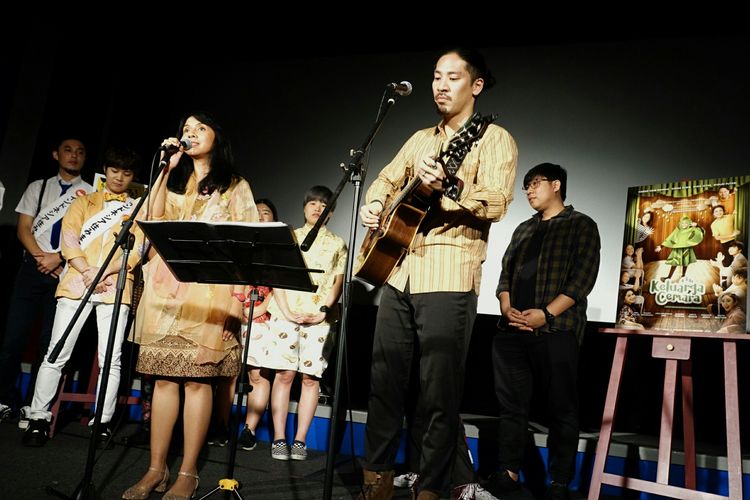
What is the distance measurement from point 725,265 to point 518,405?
45.9 inches

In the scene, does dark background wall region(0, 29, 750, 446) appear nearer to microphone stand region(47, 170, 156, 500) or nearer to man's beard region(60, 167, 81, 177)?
man's beard region(60, 167, 81, 177)

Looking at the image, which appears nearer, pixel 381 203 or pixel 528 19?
pixel 381 203

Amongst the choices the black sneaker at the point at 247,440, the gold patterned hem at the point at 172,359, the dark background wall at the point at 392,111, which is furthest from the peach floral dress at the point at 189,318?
the dark background wall at the point at 392,111

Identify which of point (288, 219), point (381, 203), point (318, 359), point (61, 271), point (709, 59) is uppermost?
point (709, 59)

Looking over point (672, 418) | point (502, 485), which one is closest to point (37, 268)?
point (502, 485)

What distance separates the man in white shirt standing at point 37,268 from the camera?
152 inches

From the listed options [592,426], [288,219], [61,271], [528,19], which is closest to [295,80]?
[288,219]

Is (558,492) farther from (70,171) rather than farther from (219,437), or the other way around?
(70,171)

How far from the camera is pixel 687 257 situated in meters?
2.79

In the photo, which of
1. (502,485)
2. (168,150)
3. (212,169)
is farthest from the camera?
(502,485)

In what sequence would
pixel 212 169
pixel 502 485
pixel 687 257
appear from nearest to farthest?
1. pixel 212 169
2. pixel 687 257
3. pixel 502 485

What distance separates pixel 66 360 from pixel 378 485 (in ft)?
7.48

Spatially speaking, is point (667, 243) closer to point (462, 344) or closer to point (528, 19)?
point (462, 344)

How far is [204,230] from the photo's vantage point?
2.00 m
